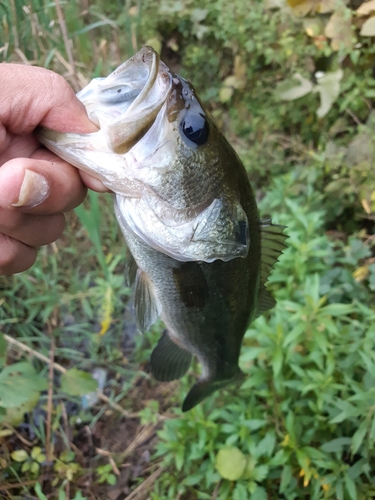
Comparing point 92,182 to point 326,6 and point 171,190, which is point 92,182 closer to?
point 171,190

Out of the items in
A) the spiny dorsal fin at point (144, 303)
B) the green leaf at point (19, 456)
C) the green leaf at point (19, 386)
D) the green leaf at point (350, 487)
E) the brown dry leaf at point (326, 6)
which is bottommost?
the green leaf at point (19, 456)

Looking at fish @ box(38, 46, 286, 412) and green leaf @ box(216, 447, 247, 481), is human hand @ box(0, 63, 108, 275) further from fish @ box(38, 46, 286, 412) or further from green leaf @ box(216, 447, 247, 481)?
green leaf @ box(216, 447, 247, 481)

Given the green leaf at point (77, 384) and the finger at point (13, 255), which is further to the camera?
the green leaf at point (77, 384)

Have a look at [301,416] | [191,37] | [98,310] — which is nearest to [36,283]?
[98,310]

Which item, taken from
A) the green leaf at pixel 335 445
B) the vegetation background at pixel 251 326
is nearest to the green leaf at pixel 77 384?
the vegetation background at pixel 251 326

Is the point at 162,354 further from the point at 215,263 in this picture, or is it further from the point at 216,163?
the point at 216,163

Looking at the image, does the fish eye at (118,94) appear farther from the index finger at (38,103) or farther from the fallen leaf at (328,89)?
the fallen leaf at (328,89)

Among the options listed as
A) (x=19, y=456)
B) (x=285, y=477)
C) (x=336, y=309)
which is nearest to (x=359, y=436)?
(x=285, y=477)
